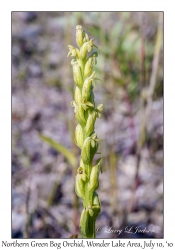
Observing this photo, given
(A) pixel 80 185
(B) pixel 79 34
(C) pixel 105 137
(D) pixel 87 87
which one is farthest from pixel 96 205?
(C) pixel 105 137

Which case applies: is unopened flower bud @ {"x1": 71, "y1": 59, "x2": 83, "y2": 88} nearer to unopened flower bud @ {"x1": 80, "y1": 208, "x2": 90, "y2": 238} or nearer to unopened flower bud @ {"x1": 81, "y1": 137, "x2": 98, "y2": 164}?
unopened flower bud @ {"x1": 81, "y1": 137, "x2": 98, "y2": 164}

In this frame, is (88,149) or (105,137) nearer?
(88,149)

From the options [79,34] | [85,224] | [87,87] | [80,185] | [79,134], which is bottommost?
[85,224]

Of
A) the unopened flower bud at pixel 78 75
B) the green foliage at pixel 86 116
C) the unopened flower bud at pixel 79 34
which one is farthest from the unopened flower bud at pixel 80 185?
the unopened flower bud at pixel 79 34

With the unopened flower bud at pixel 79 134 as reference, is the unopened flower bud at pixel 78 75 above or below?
above

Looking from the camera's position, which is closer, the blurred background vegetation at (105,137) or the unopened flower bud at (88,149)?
the unopened flower bud at (88,149)

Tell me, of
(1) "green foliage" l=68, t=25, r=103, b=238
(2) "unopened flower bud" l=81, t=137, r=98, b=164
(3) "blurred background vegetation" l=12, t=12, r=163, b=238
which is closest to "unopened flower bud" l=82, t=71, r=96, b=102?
(1) "green foliage" l=68, t=25, r=103, b=238

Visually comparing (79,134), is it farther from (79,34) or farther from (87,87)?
(79,34)

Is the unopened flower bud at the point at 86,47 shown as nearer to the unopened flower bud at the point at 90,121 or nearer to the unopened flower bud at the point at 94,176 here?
the unopened flower bud at the point at 90,121

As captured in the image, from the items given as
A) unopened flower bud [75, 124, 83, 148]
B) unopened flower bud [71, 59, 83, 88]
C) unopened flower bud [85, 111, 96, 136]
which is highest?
unopened flower bud [71, 59, 83, 88]
